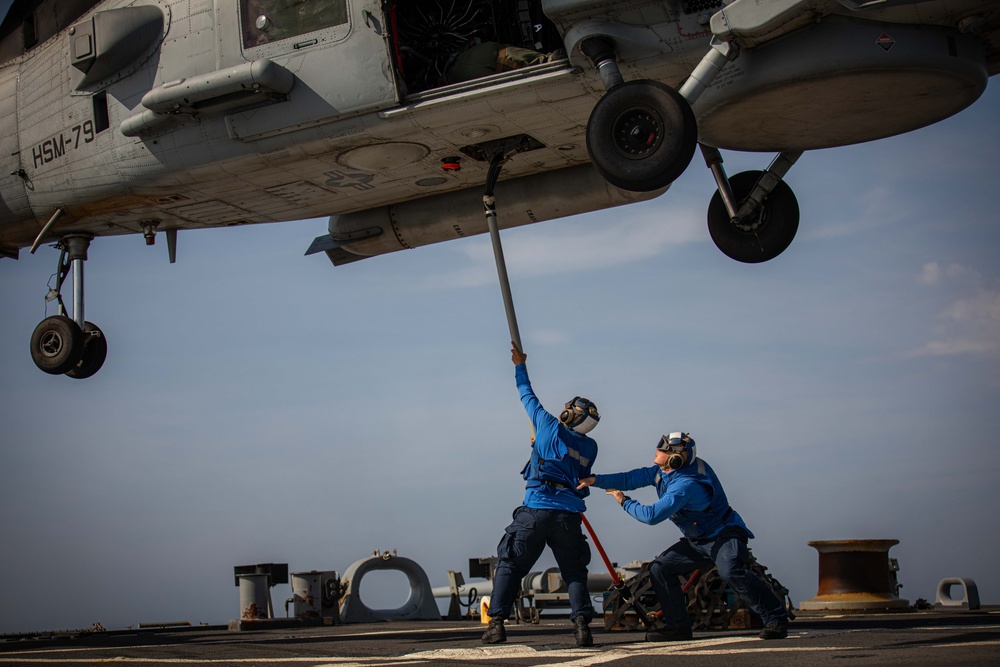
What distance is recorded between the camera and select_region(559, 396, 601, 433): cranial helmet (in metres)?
7.50

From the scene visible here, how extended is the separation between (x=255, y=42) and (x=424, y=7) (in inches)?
64.6

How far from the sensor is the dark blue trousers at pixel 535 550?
739cm

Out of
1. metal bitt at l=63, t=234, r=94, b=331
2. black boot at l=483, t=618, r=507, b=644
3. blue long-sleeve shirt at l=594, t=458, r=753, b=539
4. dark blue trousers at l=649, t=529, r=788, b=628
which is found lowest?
black boot at l=483, t=618, r=507, b=644

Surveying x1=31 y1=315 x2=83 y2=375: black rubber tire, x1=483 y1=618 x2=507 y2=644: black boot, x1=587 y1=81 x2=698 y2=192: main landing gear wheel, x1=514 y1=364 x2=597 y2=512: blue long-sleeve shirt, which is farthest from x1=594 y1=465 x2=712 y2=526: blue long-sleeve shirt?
x1=31 y1=315 x2=83 y2=375: black rubber tire

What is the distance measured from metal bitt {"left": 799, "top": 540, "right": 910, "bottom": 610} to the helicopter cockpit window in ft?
A: 23.9

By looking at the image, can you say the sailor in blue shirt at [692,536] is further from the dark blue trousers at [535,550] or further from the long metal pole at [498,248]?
the long metal pole at [498,248]

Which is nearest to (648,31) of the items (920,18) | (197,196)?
(920,18)

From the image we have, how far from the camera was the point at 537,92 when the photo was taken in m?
9.12

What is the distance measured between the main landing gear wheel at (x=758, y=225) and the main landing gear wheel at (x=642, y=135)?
2424mm

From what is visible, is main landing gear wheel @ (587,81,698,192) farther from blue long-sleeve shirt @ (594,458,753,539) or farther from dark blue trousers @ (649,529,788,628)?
dark blue trousers @ (649,529,788,628)

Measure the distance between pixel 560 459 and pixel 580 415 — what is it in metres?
0.34

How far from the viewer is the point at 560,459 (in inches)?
291

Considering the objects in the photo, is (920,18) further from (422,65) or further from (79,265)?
(79,265)

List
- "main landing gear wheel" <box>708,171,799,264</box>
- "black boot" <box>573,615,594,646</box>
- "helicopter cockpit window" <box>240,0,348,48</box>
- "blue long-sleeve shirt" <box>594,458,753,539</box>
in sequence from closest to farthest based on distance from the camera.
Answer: "black boot" <box>573,615,594,646</box> < "blue long-sleeve shirt" <box>594,458,753,539</box> < "helicopter cockpit window" <box>240,0,348,48</box> < "main landing gear wheel" <box>708,171,799,264</box>
